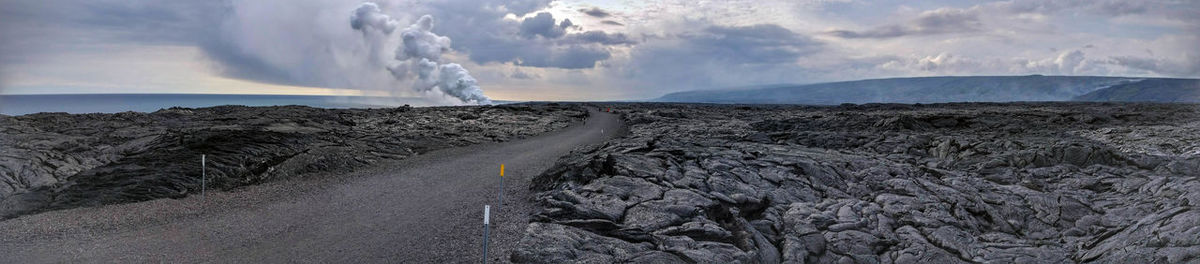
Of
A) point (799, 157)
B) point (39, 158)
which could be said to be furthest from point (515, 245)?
point (39, 158)

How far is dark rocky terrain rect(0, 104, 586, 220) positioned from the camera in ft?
54.9

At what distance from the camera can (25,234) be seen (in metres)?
12.9

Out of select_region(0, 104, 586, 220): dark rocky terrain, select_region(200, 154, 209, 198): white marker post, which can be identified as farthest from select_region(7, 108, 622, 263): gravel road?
select_region(0, 104, 586, 220): dark rocky terrain

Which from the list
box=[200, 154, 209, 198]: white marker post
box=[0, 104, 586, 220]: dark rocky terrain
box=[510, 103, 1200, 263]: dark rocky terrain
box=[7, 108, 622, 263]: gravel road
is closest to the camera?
box=[7, 108, 622, 263]: gravel road

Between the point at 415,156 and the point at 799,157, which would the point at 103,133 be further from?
the point at 799,157

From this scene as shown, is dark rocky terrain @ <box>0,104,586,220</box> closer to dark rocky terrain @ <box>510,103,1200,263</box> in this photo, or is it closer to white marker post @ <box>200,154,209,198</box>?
white marker post @ <box>200,154,209,198</box>

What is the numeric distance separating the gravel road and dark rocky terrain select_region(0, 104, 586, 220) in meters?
1.38

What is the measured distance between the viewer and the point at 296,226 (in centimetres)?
1408

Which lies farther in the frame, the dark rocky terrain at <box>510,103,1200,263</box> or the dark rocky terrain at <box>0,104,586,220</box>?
the dark rocky terrain at <box>0,104,586,220</box>

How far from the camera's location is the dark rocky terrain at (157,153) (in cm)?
1673

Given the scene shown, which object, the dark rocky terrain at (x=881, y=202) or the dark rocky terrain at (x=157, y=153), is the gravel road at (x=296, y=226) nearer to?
the dark rocky terrain at (x=157, y=153)

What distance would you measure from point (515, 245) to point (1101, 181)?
23335 millimetres

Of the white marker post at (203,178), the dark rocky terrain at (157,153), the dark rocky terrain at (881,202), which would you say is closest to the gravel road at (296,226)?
the white marker post at (203,178)

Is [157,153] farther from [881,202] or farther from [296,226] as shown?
[881,202]
